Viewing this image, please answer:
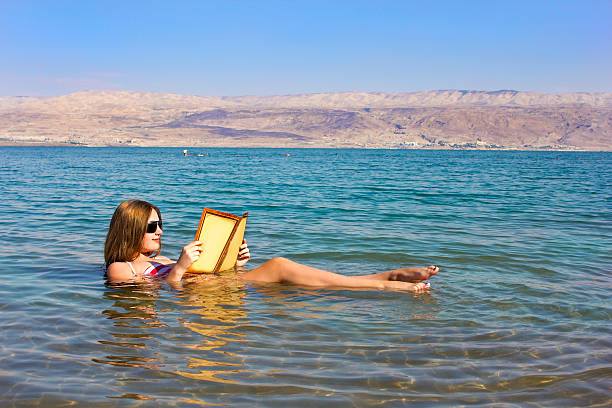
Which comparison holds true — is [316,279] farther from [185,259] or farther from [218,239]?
[185,259]

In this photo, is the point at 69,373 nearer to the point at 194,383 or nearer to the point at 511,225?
the point at 194,383

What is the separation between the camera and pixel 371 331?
5.59 metres

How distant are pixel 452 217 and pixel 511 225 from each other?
6.17ft

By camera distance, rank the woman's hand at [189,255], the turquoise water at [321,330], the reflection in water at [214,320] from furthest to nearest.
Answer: the woman's hand at [189,255], the reflection in water at [214,320], the turquoise water at [321,330]

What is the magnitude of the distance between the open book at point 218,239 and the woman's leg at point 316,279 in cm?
52

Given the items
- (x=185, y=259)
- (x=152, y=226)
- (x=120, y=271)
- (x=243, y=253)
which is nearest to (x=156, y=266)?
(x=120, y=271)

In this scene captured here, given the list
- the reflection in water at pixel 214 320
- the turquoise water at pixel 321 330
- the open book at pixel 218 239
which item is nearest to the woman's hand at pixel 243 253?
the open book at pixel 218 239

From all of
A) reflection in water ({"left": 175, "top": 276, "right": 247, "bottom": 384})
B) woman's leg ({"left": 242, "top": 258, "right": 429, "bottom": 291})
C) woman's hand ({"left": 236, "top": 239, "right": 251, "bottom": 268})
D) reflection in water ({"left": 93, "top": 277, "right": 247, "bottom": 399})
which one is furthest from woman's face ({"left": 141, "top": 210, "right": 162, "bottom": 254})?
woman's leg ({"left": 242, "top": 258, "right": 429, "bottom": 291})

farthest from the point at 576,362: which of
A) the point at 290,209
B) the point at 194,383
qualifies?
the point at 290,209

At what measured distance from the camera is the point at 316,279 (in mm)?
7047

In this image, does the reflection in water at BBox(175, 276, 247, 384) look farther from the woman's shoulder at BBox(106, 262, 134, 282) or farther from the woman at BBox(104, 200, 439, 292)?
the woman's shoulder at BBox(106, 262, 134, 282)

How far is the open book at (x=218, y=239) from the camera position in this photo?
264 inches

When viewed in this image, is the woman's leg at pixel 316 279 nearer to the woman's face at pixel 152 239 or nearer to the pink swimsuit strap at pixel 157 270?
the pink swimsuit strap at pixel 157 270

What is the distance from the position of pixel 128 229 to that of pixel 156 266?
71 centimetres
